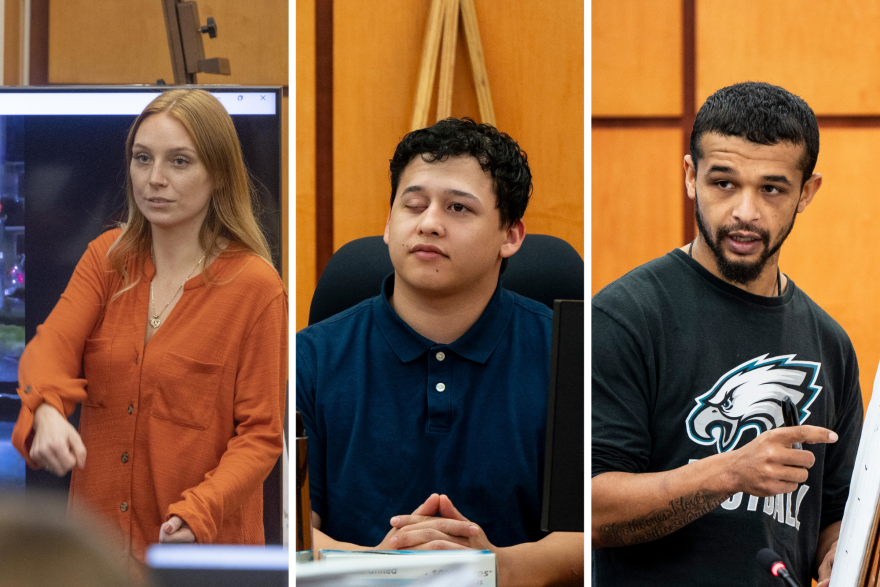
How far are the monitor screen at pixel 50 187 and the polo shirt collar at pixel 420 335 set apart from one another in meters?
0.42

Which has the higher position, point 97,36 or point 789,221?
point 97,36

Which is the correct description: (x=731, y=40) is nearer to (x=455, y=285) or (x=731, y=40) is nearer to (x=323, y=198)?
(x=455, y=285)

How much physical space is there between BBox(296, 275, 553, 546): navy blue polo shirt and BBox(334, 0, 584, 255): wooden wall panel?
21cm

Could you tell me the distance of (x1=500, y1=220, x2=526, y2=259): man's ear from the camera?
152 centimetres

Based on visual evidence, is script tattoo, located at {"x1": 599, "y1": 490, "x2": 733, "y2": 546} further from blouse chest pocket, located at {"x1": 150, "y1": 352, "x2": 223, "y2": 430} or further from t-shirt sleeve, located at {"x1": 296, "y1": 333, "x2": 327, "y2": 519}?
blouse chest pocket, located at {"x1": 150, "y1": 352, "x2": 223, "y2": 430}

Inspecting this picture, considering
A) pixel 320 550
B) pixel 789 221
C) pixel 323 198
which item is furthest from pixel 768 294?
pixel 320 550

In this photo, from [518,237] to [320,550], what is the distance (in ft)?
2.29

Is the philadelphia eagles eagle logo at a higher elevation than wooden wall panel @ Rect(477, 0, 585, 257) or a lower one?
lower

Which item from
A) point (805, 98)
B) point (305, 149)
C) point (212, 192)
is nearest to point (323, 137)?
point (305, 149)

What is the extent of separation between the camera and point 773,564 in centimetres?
149

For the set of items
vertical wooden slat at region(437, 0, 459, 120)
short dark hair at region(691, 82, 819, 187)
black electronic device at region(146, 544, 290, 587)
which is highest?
vertical wooden slat at region(437, 0, 459, 120)

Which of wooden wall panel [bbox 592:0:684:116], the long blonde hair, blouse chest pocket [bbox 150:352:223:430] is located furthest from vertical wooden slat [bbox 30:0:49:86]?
wooden wall panel [bbox 592:0:684:116]

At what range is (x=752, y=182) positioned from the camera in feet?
4.99

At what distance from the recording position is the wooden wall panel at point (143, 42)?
1547 millimetres
